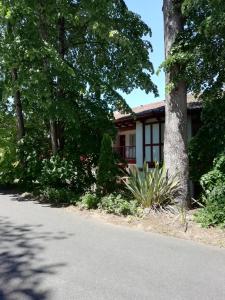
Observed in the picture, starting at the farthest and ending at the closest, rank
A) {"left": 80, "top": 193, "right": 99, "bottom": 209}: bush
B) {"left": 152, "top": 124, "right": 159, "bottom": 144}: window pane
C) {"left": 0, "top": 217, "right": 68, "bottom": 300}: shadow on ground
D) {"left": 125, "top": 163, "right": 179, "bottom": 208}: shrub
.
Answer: {"left": 152, "top": 124, "right": 159, "bottom": 144}: window pane
{"left": 80, "top": 193, "right": 99, "bottom": 209}: bush
{"left": 125, "top": 163, "right": 179, "bottom": 208}: shrub
{"left": 0, "top": 217, "right": 68, "bottom": 300}: shadow on ground

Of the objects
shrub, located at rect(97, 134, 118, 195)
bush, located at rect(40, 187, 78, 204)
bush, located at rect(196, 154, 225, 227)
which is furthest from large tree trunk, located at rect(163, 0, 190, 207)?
bush, located at rect(40, 187, 78, 204)

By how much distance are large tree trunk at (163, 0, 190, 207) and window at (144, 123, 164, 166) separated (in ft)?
23.6

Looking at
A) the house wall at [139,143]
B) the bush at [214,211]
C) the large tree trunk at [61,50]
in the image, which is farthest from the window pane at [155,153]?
the bush at [214,211]

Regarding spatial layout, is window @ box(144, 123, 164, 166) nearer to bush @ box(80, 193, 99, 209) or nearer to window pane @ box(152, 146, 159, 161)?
window pane @ box(152, 146, 159, 161)

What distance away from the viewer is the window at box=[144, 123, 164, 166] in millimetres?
Answer: 19031

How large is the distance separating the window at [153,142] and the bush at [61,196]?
6465 mm

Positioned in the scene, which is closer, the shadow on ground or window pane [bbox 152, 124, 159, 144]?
the shadow on ground

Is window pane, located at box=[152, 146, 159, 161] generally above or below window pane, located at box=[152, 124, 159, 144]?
below

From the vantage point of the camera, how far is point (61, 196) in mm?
13500

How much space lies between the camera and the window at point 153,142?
62.4 feet

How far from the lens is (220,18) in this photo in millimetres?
9961

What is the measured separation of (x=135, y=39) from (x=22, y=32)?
162 inches

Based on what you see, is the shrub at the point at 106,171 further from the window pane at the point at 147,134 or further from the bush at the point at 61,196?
the window pane at the point at 147,134

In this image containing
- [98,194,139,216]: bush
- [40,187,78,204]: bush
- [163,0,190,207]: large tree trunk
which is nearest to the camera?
[98,194,139,216]: bush
